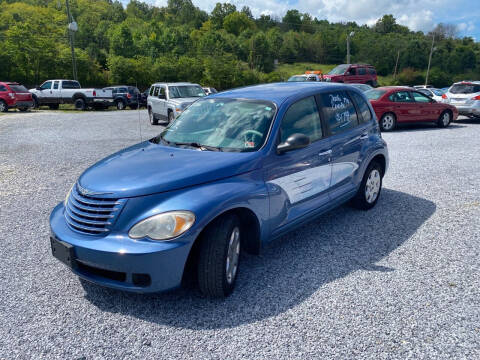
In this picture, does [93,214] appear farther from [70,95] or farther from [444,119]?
[70,95]

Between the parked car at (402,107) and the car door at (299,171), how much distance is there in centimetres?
977

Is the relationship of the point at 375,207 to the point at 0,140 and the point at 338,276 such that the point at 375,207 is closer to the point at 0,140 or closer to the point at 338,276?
the point at 338,276

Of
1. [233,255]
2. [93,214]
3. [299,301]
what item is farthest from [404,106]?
[93,214]

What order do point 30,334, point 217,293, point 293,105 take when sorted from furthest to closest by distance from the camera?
point 293,105 → point 217,293 → point 30,334

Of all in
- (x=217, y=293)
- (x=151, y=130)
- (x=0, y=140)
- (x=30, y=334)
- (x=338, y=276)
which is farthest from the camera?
(x=151, y=130)

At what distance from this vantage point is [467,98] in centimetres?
1562

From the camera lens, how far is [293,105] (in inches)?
160

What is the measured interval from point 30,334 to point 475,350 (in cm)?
319

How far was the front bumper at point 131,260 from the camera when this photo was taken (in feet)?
9.24

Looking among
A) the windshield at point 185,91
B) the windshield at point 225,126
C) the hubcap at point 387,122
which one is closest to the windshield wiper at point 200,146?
the windshield at point 225,126

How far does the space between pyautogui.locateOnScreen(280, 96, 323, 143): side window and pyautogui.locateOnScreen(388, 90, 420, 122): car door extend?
10.3 m

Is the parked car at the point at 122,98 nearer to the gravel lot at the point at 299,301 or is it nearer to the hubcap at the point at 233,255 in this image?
the gravel lot at the point at 299,301

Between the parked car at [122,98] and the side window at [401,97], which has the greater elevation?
A: the side window at [401,97]

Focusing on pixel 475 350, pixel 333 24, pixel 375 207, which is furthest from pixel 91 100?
pixel 333 24
